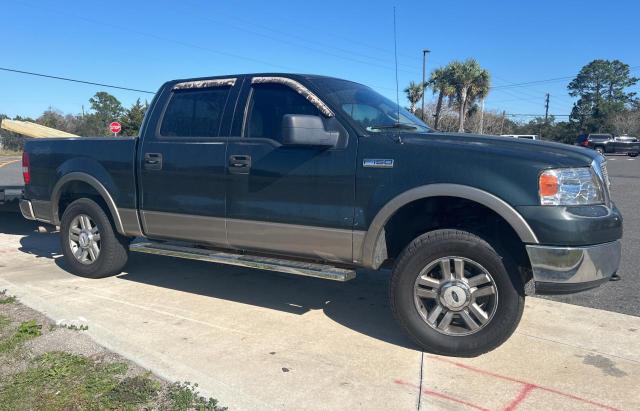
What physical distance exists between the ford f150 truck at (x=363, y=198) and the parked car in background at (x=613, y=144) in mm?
41503

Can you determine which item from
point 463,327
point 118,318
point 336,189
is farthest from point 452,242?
point 118,318

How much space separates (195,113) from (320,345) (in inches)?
96.7

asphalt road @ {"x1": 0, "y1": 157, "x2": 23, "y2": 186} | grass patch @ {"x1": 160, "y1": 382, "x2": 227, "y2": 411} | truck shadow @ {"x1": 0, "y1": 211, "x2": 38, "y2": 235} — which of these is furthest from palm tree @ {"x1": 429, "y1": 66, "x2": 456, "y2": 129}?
grass patch @ {"x1": 160, "y1": 382, "x2": 227, "y2": 411}

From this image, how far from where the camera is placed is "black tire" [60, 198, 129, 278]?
561 cm

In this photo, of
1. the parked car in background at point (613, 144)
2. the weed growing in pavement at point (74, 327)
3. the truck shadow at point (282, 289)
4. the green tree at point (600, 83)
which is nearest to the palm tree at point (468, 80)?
the parked car in background at point (613, 144)

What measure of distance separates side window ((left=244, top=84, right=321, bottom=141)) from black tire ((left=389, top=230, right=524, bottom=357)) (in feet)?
4.82

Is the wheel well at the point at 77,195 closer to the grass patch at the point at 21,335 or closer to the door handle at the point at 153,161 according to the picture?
the door handle at the point at 153,161

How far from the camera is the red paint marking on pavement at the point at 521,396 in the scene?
3104mm

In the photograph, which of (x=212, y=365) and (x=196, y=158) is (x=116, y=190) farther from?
(x=212, y=365)

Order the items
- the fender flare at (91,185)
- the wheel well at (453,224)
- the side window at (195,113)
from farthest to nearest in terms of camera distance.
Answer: the fender flare at (91,185) → the side window at (195,113) → the wheel well at (453,224)

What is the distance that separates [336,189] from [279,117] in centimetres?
89

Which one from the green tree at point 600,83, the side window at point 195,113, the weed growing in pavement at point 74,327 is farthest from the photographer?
the green tree at point 600,83

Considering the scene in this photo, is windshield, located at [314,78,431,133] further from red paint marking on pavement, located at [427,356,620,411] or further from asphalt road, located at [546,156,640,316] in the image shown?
asphalt road, located at [546,156,640,316]

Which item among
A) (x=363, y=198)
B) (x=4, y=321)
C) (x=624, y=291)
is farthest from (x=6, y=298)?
(x=624, y=291)
